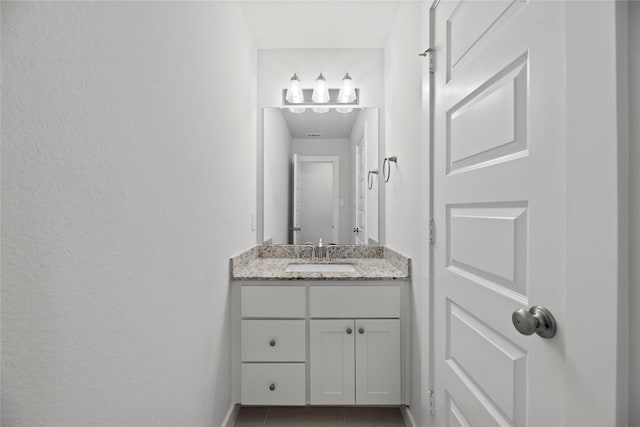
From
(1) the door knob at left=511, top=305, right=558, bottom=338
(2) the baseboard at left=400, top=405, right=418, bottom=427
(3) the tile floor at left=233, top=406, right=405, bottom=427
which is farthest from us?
(3) the tile floor at left=233, top=406, right=405, bottom=427

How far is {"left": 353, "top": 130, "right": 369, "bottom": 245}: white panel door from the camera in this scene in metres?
2.35

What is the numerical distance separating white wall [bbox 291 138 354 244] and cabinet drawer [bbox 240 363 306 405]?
997mm

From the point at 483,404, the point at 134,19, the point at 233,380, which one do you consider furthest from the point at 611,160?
the point at 233,380

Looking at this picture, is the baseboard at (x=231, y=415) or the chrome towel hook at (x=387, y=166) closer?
the baseboard at (x=231, y=415)

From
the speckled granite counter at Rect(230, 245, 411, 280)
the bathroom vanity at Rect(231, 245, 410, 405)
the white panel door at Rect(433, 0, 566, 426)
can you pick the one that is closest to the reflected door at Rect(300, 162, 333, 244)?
the speckled granite counter at Rect(230, 245, 411, 280)

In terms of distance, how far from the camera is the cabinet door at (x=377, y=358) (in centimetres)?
173

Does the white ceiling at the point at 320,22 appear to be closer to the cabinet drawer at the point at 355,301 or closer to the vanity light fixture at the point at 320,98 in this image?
the vanity light fixture at the point at 320,98

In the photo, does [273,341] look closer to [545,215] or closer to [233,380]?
[233,380]

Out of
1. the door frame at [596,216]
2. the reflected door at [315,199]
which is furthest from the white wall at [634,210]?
the reflected door at [315,199]

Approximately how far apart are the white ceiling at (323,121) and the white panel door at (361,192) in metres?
0.15

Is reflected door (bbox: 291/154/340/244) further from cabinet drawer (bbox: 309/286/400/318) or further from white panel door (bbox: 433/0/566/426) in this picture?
white panel door (bbox: 433/0/566/426)

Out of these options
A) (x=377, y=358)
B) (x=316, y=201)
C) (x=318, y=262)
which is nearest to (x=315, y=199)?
(x=316, y=201)

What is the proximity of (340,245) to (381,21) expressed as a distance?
61.6 inches

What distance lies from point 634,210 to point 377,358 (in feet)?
4.87
